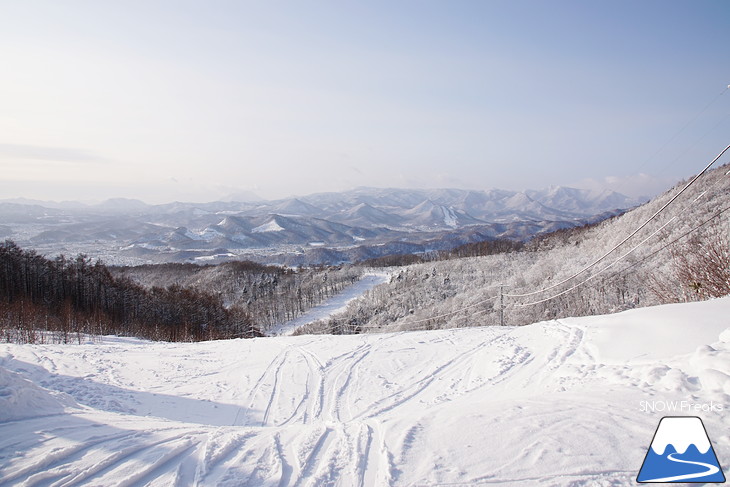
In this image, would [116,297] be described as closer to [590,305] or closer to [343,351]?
[343,351]

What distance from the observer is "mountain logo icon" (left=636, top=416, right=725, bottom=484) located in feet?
11.5

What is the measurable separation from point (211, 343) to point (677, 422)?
54.7 ft

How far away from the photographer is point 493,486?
3719 millimetres

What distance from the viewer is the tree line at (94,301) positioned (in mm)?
32344

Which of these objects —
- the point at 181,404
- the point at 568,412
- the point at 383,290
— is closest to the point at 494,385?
the point at 568,412

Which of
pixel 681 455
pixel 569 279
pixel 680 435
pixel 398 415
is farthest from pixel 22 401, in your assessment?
pixel 569 279

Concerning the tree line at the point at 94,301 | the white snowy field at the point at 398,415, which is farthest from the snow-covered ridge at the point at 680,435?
the tree line at the point at 94,301

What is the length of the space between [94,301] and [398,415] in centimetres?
4619

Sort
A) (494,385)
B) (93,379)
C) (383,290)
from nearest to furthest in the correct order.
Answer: (494,385), (93,379), (383,290)

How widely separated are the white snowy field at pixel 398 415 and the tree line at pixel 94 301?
77.2 ft

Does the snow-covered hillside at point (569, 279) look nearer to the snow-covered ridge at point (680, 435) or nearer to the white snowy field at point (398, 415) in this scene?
the white snowy field at point (398, 415)

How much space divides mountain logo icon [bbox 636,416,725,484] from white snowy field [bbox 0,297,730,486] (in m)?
0.12

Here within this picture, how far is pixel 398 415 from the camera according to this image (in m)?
7.41

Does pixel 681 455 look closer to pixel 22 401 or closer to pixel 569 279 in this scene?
pixel 22 401
